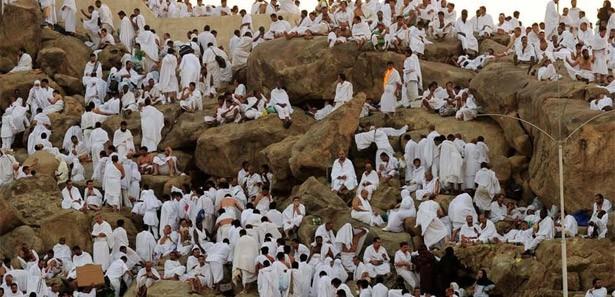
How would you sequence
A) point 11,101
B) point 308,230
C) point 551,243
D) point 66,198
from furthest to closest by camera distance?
point 11,101, point 66,198, point 308,230, point 551,243

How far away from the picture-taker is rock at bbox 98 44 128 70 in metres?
51.5

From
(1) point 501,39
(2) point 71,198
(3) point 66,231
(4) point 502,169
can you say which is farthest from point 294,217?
(1) point 501,39

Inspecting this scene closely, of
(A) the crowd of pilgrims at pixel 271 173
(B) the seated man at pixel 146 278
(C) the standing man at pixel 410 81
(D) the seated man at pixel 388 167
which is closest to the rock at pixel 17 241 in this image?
(A) the crowd of pilgrims at pixel 271 173

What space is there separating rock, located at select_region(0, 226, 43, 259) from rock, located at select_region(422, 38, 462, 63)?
36.5 feet

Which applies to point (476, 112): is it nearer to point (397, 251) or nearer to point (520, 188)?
point (520, 188)

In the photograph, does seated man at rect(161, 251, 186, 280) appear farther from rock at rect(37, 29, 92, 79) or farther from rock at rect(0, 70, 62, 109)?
rock at rect(37, 29, 92, 79)

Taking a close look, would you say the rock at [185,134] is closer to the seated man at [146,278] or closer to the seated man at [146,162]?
the seated man at [146,162]

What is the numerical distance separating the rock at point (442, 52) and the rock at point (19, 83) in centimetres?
951

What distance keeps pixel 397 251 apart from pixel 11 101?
14338 millimetres

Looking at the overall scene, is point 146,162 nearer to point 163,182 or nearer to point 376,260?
point 163,182

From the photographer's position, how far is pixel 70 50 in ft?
171

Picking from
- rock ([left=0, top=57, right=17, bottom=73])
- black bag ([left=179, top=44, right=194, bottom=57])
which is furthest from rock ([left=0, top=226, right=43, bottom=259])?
rock ([left=0, top=57, right=17, bottom=73])

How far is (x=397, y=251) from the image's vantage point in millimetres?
39719

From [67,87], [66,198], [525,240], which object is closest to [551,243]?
[525,240]
